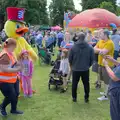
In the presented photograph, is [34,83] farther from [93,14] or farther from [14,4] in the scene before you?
[14,4]

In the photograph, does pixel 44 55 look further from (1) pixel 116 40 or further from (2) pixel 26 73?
(2) pixel 26 73

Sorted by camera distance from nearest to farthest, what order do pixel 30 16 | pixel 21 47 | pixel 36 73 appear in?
pixel 21 47, pixel 36 73, pixel 30 16

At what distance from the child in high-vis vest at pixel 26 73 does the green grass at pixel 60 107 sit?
0.24 meters

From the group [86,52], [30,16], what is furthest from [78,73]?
[30,16]

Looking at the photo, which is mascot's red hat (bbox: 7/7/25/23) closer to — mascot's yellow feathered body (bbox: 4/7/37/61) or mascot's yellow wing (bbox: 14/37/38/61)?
mascot's yellow feathered body (bbox: 4/7/37/61)

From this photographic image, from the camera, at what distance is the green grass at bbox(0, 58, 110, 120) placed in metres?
5.13

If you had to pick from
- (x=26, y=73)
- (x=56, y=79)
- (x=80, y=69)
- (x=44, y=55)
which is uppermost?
(x=80, y=69)

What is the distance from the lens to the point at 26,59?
614cm

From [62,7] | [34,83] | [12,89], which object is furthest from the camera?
[62,7]

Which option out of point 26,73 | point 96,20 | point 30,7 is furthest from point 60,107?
point 30,7

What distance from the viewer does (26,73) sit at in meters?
6.20

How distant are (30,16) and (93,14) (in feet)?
92.4

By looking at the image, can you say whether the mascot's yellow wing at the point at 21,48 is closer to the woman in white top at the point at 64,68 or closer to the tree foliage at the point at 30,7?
the woman in white top at the point at 64,68

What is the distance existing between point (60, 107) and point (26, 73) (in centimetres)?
129
